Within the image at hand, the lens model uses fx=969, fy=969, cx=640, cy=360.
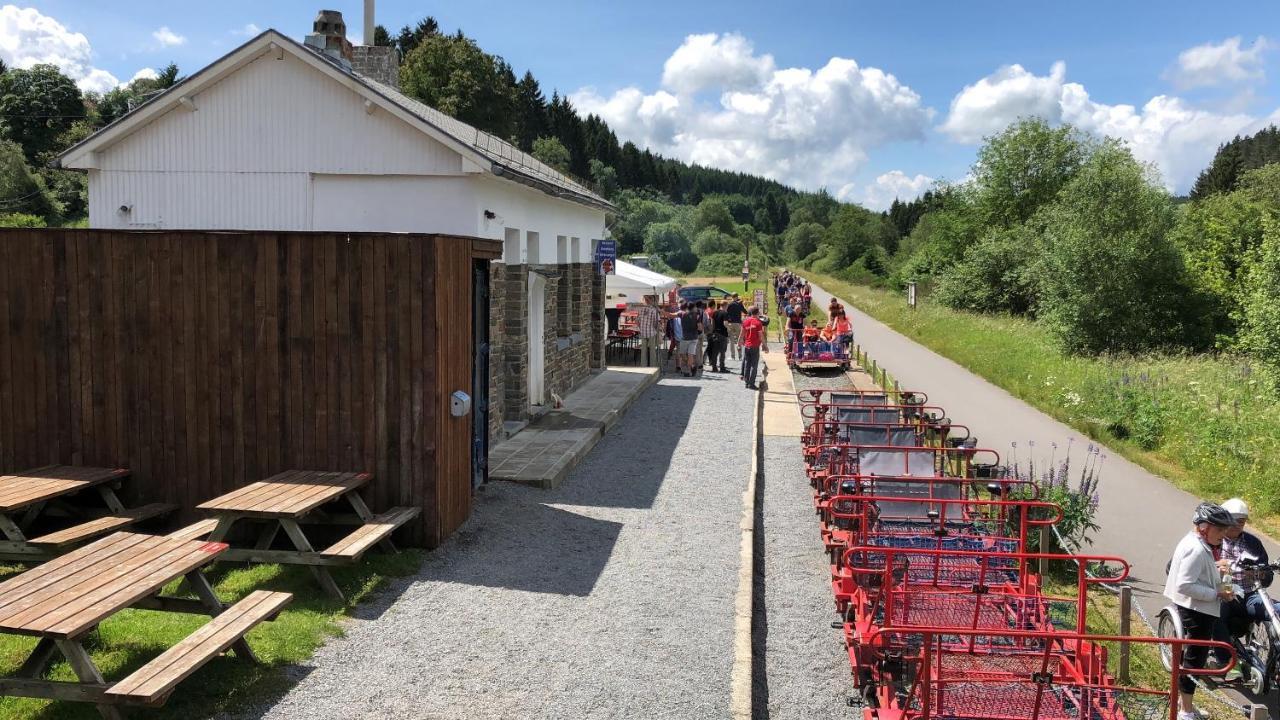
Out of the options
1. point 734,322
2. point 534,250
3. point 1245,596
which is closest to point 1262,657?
point 1245,596

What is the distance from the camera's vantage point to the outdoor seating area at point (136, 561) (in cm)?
459

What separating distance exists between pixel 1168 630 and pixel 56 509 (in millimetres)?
8523

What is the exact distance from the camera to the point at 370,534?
23.1 feet

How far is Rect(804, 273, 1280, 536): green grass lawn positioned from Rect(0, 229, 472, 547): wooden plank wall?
9.28 metres

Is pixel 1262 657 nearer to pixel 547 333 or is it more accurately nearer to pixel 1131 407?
pixel 547 333

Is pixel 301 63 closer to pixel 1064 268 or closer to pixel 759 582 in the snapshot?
pixel 759 582

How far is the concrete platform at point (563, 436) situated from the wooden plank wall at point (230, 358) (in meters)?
2.50

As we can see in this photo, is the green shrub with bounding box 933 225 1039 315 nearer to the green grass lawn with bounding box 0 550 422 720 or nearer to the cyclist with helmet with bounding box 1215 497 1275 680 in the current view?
the cyclist with helmet with bounding box 1215 497 1275 680

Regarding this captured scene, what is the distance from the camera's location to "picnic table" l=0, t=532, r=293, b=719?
4.54 m

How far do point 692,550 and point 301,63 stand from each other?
7.68 meters

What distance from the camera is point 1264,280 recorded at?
18.6m

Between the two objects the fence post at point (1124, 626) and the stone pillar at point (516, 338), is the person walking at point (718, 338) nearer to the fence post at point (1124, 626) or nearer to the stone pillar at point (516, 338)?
the stone pillar at point (516, 338)

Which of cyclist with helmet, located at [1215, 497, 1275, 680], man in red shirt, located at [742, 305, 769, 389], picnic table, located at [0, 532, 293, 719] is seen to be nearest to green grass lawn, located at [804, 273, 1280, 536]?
cyclist with helmet, located at [1215, 497, 1275, 680]

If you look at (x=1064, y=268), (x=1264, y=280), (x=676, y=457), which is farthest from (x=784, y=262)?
(x=676, y=457)
